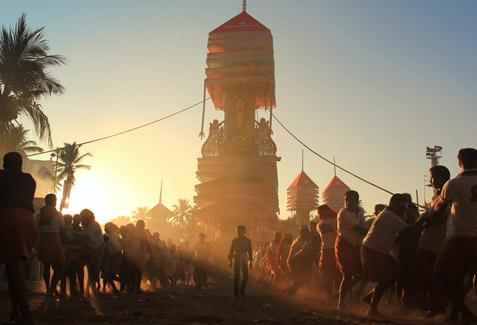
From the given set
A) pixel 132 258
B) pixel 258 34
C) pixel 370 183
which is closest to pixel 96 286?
pixel 132 258

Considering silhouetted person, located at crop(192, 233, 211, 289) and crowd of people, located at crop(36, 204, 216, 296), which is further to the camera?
silhouetted person, located at crop(192, 233, 211, 289)

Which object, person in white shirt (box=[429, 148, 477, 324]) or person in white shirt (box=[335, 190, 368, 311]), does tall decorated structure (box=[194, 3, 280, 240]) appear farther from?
person in white shirt (box=[429, 148, 477, 324])

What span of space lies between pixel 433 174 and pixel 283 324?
2621 millimetres

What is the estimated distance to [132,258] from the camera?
976 cm

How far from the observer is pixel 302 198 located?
83.1 metres

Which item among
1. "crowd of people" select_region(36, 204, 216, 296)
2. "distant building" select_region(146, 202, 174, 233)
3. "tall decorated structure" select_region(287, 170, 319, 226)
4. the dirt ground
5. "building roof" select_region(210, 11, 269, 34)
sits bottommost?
the dirt ground

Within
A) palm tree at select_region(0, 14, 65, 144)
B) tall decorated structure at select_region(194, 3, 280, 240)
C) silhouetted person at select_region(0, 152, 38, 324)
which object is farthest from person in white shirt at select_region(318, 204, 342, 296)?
tall decorated structure at select_region(194, 3, 280, 240)

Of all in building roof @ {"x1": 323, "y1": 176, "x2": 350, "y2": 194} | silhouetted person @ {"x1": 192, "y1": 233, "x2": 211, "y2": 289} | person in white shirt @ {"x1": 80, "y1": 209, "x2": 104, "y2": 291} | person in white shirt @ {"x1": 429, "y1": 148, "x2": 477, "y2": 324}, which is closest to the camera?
person in white shirt @ {"x1": 429, "y1": 148, "x2": 477, "y2": 324}

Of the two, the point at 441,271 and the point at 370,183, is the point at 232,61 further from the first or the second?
the point at 441,271

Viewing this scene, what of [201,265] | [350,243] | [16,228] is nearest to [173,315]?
[16,228]

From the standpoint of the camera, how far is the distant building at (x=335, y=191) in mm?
83688

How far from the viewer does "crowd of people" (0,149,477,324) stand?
4309mm

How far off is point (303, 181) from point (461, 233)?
81.9m

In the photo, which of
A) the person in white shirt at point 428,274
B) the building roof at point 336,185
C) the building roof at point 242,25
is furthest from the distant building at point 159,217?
the person in white shirt at point 428,274
